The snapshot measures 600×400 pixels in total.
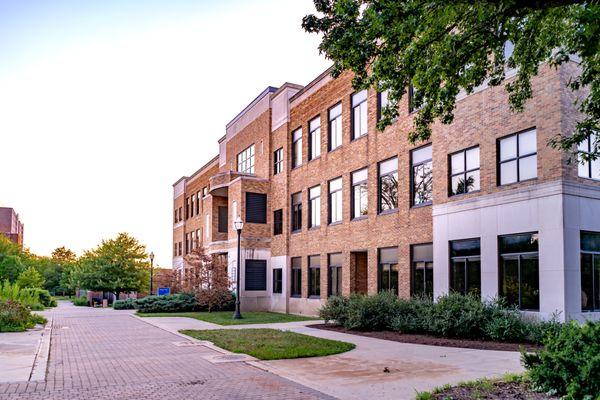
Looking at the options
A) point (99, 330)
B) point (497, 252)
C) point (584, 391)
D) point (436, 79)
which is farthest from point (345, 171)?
point (584, 391)

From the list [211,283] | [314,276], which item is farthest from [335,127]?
[211,283]

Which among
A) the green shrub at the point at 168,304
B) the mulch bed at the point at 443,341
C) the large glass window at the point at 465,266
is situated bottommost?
the green shrub at the point at 168,304

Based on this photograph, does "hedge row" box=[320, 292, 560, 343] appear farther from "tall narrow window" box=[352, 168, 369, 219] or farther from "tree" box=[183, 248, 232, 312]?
"tree" box=[183, 248, 232, 312]

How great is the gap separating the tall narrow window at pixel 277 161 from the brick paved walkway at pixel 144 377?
766 inches

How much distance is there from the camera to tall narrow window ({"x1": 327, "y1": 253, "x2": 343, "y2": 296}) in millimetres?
28344

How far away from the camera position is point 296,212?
3344cm

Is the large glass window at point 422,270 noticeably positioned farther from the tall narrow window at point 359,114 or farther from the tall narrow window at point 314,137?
the tall narrow window at point 314,137

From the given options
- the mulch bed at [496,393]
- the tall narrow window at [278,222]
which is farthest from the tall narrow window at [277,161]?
the mulch bed at [496,393]

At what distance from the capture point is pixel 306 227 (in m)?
31.8

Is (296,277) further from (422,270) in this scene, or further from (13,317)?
(13,317)

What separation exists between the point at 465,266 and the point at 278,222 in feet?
55.6

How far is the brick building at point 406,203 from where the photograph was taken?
55.7 ft

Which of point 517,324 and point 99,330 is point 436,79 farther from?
point 99,330

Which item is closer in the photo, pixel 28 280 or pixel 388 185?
pixel 388 185
